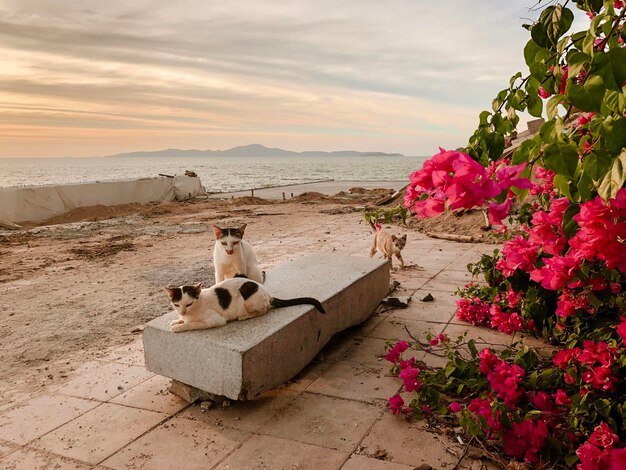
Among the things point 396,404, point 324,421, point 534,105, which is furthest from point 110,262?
point 534,105

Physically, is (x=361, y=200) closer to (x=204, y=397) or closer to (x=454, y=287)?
(x=454, y=287)

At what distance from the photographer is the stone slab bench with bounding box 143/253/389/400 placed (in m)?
3.33

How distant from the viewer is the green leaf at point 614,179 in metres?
1.10

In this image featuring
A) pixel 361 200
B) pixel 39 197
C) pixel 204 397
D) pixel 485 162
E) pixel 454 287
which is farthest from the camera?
pixel 361 200

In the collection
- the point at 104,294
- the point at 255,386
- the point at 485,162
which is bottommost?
the point at 104,294

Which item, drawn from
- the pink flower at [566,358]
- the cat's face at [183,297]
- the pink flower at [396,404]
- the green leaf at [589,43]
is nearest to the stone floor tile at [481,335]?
the pink flower at [396,404]

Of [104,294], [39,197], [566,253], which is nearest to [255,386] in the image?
[566,253]

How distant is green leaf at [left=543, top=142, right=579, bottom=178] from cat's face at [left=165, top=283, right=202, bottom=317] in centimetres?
286

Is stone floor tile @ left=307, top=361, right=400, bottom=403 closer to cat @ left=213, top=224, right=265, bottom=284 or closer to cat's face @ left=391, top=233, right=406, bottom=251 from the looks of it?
cat @ left=213, top=224, right=265, bottom=284

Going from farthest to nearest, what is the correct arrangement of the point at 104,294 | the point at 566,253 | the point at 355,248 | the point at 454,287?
the point at 355,248 → the point at 104,294 → the point at 454,287 → the point at 566,253

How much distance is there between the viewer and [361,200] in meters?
20.0

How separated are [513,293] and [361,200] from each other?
15.7 m

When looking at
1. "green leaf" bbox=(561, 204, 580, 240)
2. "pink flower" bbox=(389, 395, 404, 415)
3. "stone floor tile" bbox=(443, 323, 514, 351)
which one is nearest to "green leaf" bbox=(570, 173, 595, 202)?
"green leaf" bbox=(561, 204, 580, 240)

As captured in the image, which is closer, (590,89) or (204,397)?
(590,89)
